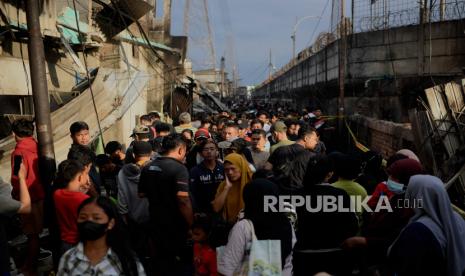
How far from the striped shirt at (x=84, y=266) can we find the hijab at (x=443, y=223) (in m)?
1.75

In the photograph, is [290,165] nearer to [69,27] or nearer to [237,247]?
[237,247]

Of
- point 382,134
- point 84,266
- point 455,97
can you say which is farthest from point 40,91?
point 382,134

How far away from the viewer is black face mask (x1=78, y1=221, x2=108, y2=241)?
92.7 inches

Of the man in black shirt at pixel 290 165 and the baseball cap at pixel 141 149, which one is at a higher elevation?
the baseball cap at pixel 141 149

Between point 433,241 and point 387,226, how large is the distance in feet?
2.11

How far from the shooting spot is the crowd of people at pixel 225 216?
7.84 feet

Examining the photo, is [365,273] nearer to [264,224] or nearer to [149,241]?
[264,224]

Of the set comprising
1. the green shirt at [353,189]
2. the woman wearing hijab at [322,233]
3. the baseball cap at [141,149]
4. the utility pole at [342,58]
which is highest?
the utility pole at [342,58]

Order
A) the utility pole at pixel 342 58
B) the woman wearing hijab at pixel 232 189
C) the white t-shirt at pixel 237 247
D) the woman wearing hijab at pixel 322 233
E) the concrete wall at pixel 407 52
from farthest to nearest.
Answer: the utility pole at pixel 342 58
the concrete wall at pixel 407 52
the woman wearing hijab at pixel 232 189
the woman wearing hijab at pixel 322 233
the white t-shirt at pixel 237 247

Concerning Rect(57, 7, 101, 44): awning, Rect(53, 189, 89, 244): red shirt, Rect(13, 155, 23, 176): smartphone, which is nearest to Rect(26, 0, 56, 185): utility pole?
Rect(13, 155, 23, 176): smartphone

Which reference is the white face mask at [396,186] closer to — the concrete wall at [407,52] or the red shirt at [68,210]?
the red shirt at [68,210]

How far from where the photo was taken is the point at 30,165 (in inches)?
167

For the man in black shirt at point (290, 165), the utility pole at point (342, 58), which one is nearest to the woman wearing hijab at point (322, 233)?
the man in black shirt at point (290, 165)

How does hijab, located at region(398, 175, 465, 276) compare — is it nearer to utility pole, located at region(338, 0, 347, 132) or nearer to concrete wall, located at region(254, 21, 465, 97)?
concrete wall, located at region(254, 21, 465, 97)
